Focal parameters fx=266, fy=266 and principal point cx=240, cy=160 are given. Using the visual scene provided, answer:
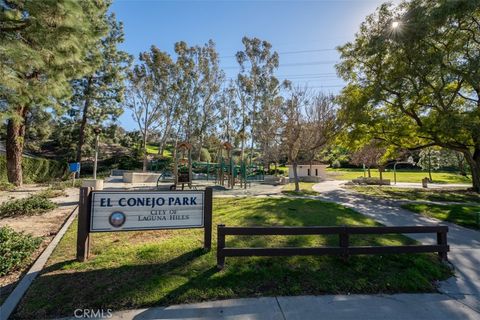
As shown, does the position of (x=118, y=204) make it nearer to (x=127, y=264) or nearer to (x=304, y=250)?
(x=127, y=264)

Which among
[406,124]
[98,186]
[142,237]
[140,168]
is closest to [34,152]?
[140,168]

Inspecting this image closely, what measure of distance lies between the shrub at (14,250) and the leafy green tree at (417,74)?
47.4ft

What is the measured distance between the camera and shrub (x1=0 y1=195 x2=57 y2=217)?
7115mm

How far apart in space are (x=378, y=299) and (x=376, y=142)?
53.8 feet

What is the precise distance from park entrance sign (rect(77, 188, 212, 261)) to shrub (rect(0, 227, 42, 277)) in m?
0.86

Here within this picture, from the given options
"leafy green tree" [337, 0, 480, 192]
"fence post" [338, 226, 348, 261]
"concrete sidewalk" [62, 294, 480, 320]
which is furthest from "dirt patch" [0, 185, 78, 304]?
"leafy green tree" [337, 0, 480, 192]

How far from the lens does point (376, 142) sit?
17.7 metres

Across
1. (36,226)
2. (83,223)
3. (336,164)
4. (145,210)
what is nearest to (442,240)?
(145,210)

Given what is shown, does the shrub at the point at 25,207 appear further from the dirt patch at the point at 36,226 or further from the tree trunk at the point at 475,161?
the tree trunk at the point at 475,161

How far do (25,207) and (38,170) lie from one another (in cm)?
1458

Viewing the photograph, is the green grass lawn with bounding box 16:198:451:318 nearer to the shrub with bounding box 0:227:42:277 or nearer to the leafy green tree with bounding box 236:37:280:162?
the shrub with bounding box 0:227:42:277

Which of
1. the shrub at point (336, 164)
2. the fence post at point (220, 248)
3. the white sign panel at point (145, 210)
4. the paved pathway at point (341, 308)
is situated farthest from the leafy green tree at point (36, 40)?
the shrub at point (336, 164)

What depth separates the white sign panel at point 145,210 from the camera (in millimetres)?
4082

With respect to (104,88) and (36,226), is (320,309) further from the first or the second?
(104,88)
